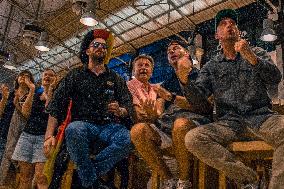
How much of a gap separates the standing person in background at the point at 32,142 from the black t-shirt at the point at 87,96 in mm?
952

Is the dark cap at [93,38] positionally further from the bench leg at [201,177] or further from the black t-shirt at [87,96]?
the bench leg at [201,177]

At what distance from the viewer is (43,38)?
8859 millimetres

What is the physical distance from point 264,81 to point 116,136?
1.20 m

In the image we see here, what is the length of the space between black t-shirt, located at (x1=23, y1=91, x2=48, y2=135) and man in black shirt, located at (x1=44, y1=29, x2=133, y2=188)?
1.05m

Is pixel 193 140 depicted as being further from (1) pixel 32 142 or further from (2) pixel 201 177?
(1) pixel 32 142

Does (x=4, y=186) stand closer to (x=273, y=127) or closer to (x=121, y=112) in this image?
(x=121, y=112)

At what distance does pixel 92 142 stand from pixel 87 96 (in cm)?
41

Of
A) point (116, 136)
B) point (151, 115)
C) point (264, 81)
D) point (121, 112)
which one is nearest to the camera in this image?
point (264, 81)

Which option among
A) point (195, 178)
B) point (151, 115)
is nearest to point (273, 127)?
point (195, 178)

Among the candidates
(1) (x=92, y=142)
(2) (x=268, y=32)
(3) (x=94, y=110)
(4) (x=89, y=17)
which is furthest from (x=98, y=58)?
(2) (x=268, y=32)

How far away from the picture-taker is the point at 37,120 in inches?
148

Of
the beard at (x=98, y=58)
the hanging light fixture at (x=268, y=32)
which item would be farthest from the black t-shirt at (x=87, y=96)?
the hanging light fixture at (x=268, y=32)

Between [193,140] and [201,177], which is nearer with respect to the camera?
[193,140]

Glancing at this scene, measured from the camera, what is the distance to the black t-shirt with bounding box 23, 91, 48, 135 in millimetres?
3729
